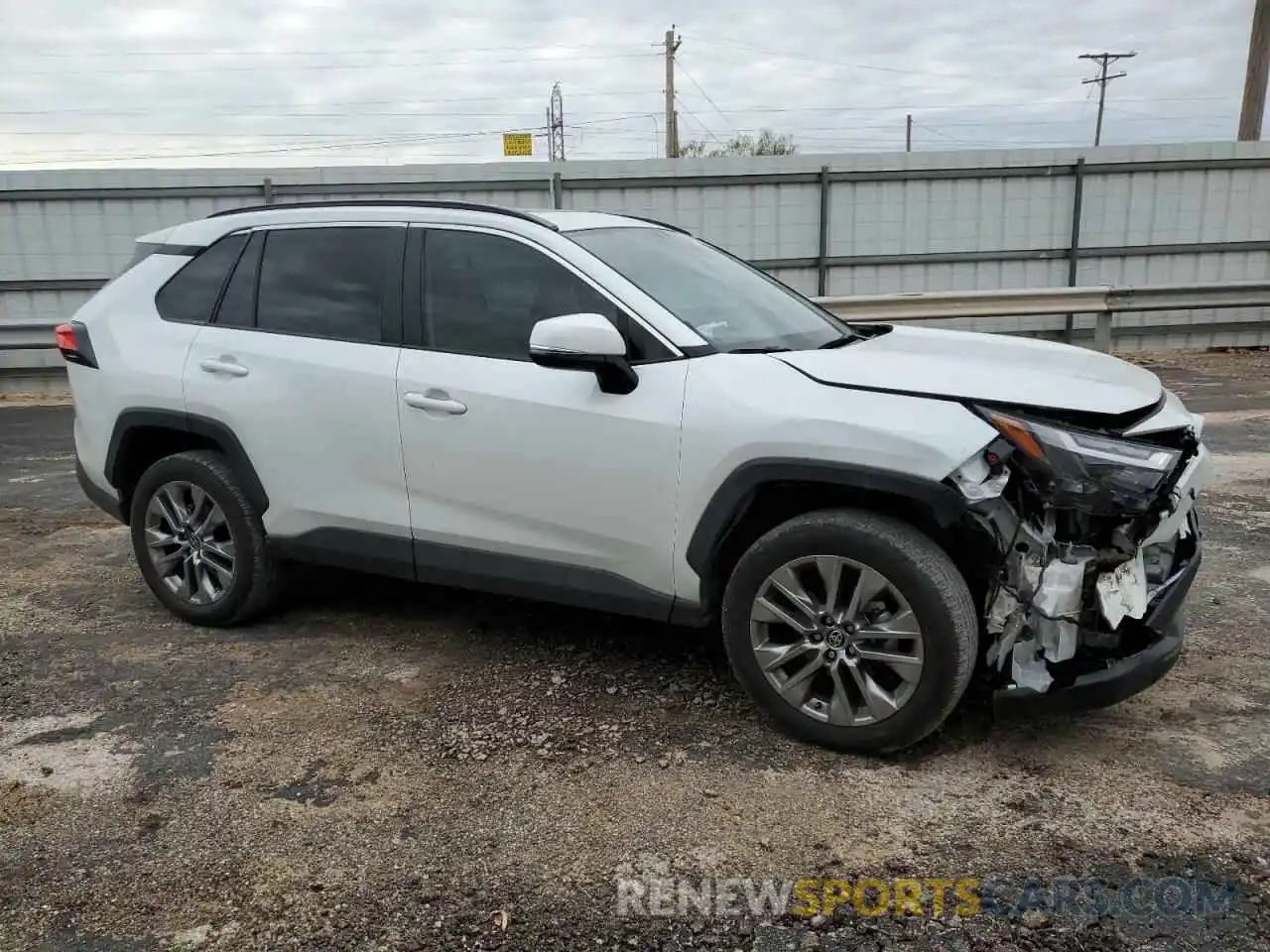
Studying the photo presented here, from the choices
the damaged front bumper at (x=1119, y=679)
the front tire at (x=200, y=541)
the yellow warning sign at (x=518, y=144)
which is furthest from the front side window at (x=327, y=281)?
the yellow warning sign at (x=518, y=144)

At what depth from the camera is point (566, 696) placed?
371 cm

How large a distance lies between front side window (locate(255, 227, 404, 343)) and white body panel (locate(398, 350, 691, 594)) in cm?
36

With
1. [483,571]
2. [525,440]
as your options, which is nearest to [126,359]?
[483,571]

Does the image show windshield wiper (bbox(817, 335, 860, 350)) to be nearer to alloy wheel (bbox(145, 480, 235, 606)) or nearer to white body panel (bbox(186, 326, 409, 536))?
white body panel (bbox(186, 326, 409, 536))

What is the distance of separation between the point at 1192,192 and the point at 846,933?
529 inches

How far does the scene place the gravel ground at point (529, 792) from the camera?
249 cm

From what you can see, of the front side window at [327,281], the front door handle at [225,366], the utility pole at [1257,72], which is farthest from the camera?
the utility pole at [1257,72]

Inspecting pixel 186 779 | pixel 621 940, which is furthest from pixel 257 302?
pixel 621 940

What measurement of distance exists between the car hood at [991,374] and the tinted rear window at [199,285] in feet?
8.22

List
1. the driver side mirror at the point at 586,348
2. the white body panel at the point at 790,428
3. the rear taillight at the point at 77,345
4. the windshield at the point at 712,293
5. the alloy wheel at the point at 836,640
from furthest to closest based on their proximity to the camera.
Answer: the rear taillight at the point at 77,345 → the windshield at the point at 712,293 → the driver side mirror at the point at 586,348 → the alloy wheel at the point at 836,640 → the white body panel at the point at 790,428

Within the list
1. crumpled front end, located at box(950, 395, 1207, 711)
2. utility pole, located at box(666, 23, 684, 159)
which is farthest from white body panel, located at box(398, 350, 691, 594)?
utility pole, located at box(666, 23, 684, 159)

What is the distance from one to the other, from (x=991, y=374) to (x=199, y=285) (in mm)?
3286

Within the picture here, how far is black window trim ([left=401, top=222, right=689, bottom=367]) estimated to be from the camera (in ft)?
11.1

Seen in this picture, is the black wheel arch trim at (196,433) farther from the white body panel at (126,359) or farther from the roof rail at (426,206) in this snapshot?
the roof rail at (426,206)
